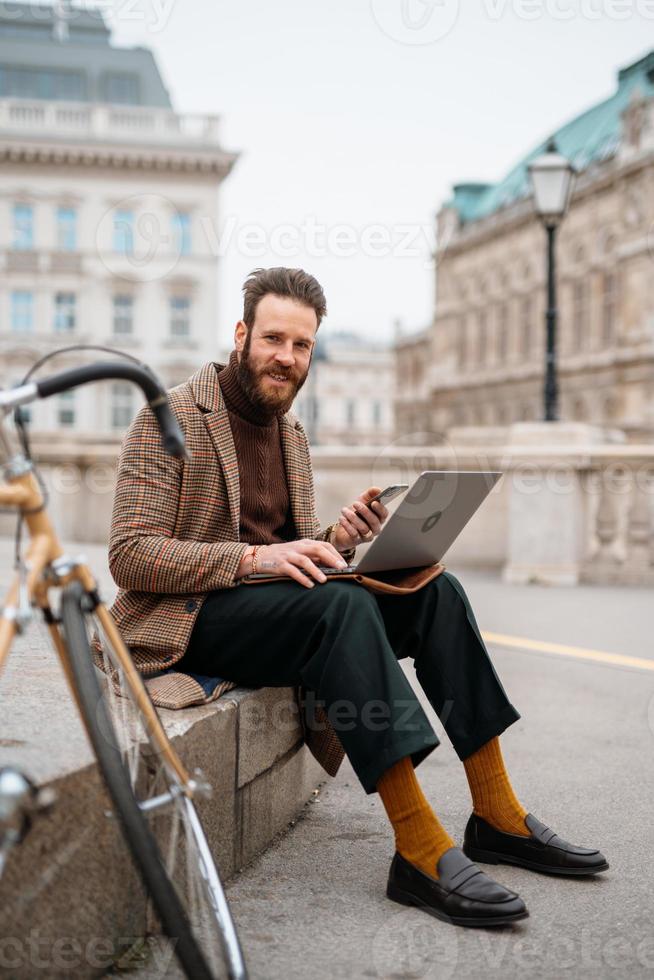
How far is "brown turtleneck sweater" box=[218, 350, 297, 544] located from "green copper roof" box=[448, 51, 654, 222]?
42.5 meters

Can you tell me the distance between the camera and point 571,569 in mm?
10227

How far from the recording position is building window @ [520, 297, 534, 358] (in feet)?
191

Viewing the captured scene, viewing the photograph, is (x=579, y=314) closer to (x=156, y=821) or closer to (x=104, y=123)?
(x=104, y=123)

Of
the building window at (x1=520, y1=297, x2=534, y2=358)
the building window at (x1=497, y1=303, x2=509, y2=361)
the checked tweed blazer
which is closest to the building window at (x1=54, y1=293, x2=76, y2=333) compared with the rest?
the building window at (x1=520, y1=297, x2=534, y2=358)

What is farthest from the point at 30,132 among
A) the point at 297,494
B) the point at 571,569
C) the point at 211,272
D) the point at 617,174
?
the point at 297,494

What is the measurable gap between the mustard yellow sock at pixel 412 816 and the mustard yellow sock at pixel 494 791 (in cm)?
38

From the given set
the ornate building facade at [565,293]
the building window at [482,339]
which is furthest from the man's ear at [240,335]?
the building window at [482,339]

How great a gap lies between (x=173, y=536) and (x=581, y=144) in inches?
2192

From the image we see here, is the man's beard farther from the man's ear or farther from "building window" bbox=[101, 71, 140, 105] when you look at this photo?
"building window" bbox=[101, 71, 140, 105]

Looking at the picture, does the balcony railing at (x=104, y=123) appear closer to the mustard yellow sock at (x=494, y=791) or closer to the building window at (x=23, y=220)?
the building window at (x=23, y=220)

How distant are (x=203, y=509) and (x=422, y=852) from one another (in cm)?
107

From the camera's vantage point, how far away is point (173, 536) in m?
3.25

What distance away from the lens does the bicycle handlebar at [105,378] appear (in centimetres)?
206

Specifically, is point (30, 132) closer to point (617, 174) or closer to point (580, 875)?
point (617, 174)
